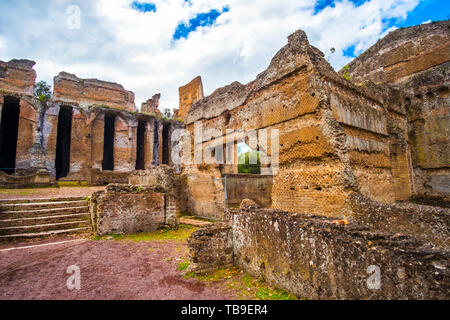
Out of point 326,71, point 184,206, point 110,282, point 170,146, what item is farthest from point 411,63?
point 170,146

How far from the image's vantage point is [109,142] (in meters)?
27.3

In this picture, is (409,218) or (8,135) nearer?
(409,218)

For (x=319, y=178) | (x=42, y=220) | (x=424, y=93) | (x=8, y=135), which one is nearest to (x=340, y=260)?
(x=319, y=178)

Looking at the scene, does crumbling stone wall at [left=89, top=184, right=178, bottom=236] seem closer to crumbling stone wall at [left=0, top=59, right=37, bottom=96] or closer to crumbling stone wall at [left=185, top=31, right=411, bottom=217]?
crumbling stone wall at [left=185, top=31, right=411, bottom=217]

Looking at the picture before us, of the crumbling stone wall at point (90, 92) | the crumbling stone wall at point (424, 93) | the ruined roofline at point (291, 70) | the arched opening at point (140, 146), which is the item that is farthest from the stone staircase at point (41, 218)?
the crumbling stone wall at point (90, 92)

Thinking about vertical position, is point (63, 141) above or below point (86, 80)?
below

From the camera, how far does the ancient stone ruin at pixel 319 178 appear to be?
2.83 m

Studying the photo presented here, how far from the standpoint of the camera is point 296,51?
8.55m

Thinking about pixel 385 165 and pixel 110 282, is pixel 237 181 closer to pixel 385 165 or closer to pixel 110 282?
pixel 385 165

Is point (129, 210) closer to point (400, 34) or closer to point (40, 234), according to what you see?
point (40, 234)

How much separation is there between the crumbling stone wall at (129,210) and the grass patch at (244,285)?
14.3 feet

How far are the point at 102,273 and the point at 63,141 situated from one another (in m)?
25.4

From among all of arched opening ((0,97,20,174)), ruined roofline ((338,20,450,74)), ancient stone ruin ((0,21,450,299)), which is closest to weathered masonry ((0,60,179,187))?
arched opening ((0,97,20,174))
